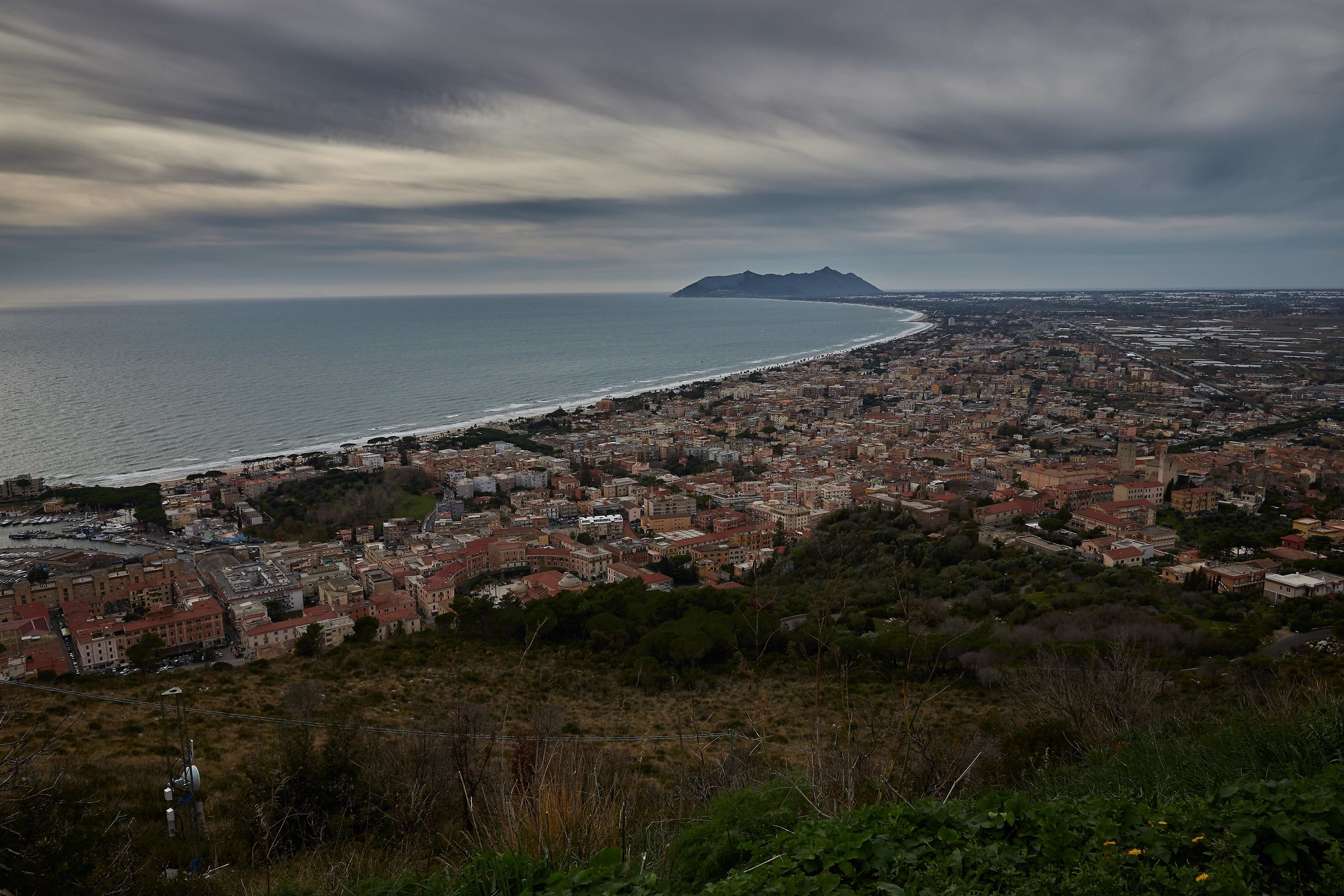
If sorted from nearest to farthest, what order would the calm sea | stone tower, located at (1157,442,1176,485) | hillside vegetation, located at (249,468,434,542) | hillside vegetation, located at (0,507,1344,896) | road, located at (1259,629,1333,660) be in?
hillside vegetation, located at (0,507,1344,896) < road, located at (1259,629,1333,660) < stone tower, located at (1157,442,1176,485) < hillside vegetation, located at (249,468,434,542) < the calm sea

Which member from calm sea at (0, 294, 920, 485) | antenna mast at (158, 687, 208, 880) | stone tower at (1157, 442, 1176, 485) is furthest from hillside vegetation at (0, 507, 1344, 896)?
calm sea at (0, 294, 920, 485)

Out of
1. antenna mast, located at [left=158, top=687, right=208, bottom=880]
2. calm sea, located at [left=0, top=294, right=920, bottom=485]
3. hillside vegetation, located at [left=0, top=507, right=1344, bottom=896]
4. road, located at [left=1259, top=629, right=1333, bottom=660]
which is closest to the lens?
hillside vegetation, located at [left=0, top=507, right=1344, bottom=896]

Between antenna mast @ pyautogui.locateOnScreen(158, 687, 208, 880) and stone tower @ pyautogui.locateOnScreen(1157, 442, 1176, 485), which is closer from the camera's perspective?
antenna mast @ pyautogui.locateOnScreen(158, 687, 208, 880)

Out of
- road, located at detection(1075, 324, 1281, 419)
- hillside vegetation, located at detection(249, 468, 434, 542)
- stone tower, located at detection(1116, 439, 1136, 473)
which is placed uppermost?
road, located at detection(1075, 324, 1281, 419)

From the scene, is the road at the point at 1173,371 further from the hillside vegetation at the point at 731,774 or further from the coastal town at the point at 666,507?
the hillside vegetation at the point at 731,774

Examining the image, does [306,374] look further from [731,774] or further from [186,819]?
[731,774]

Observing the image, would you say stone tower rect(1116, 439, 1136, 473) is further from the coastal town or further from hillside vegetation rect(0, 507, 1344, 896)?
hillside vegetation rect(0, 507, 1344, 896)

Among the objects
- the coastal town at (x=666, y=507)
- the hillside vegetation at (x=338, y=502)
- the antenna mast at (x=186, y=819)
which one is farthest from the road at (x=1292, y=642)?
the hillside vegetation at (x=338, y=502)
